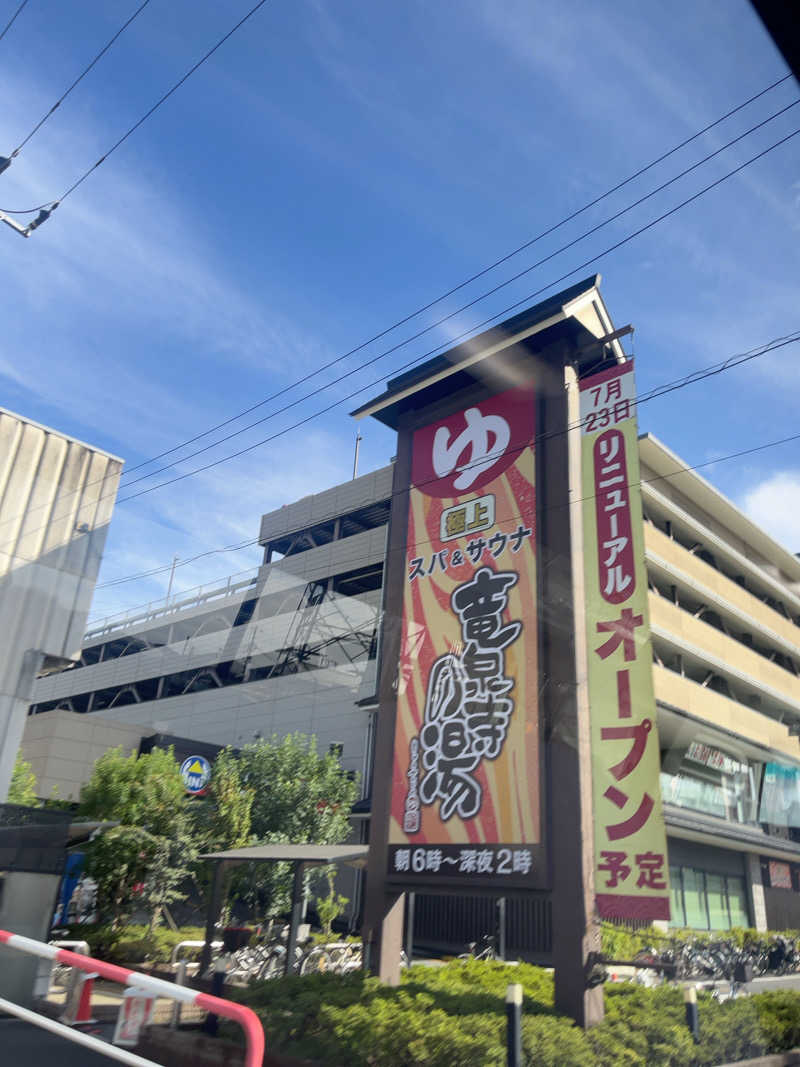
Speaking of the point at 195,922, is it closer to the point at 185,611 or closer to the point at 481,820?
the point at 481,820

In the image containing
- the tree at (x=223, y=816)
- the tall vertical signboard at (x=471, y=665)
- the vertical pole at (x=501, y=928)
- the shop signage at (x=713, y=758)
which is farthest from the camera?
the shop signage at (x=713, y=758)

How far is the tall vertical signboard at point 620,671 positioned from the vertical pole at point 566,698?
16 centimetres

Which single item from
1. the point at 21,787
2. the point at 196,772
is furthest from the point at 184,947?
the point at 196,772

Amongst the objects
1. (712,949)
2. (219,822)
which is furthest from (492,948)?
(219,822)

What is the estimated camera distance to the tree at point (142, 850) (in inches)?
774

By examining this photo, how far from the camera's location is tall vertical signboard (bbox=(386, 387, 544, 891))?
9938 mm

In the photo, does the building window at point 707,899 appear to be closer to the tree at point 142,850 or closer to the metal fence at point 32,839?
the tree at point 142,850

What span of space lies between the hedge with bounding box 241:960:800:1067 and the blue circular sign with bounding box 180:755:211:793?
2083 cm

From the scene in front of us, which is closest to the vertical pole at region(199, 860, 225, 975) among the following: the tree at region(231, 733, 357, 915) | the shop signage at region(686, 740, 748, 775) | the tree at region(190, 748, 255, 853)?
the tree at region(190, 748, 255, 853)

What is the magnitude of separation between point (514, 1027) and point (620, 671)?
12.6ft

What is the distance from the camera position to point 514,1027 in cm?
738

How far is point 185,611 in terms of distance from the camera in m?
53.3

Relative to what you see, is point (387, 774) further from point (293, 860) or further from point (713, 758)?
point (713, 758)

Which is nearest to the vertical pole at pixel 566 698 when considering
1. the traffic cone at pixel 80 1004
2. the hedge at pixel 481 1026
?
the hedge at pixel 481 1026
